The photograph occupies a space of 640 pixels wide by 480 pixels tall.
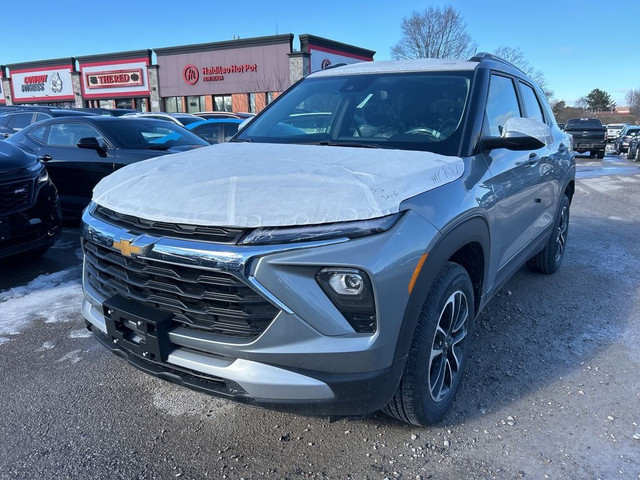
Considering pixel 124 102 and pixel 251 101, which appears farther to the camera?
pixel 124 102

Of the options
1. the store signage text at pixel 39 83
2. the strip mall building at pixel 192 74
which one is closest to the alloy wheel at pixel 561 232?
the strip mall building at pixel 192 74

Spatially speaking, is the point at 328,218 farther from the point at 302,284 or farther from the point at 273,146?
the point at 273,146

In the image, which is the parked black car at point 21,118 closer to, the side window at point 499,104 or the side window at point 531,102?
the side window at point 531,102

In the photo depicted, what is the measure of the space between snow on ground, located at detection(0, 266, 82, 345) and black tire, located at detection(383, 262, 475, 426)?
112 inches

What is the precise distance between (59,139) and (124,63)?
31.8m

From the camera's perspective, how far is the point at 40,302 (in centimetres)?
421

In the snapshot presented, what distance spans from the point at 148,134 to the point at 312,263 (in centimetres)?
575

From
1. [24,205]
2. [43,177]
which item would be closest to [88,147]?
[43,177]

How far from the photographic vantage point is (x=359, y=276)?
189 centimetres

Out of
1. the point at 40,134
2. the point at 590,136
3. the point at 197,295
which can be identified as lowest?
the point at 197,295

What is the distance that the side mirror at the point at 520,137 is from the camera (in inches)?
110


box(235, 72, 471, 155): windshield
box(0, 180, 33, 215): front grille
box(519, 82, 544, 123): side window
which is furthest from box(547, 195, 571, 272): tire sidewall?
box(0, 180, 33, 215): front grille

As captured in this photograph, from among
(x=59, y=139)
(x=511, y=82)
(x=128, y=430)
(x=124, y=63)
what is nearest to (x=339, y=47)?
(x=124, y=63)

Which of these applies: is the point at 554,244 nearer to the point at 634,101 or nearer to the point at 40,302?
the point at 40,302
